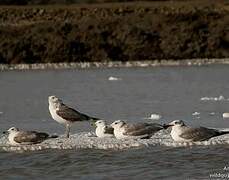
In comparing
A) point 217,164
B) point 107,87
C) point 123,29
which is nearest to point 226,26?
point 123,29

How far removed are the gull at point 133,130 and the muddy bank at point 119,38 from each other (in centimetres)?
3597

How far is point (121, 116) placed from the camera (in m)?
20.1

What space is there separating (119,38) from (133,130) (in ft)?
132

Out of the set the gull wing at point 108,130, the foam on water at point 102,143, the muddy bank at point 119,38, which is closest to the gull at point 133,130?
the foam on water at point 102,143

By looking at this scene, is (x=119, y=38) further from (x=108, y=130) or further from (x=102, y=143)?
(x=102, y=143)

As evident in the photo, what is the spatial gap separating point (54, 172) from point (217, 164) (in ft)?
8.01

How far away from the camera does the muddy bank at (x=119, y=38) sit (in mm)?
52531

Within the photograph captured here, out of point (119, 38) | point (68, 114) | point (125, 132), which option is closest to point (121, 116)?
point (68, 114)

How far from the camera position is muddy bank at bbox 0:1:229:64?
52.5 m

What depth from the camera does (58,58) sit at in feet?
170

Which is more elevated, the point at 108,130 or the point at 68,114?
the point at 68,114

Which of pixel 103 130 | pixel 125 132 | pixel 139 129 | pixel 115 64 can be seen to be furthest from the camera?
pixel 115 64

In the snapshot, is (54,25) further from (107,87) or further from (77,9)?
(107,87)

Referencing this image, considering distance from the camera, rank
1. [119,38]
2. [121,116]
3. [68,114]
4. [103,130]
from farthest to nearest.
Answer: [119,38] → [121,116] → [68,114] → [103,130]
